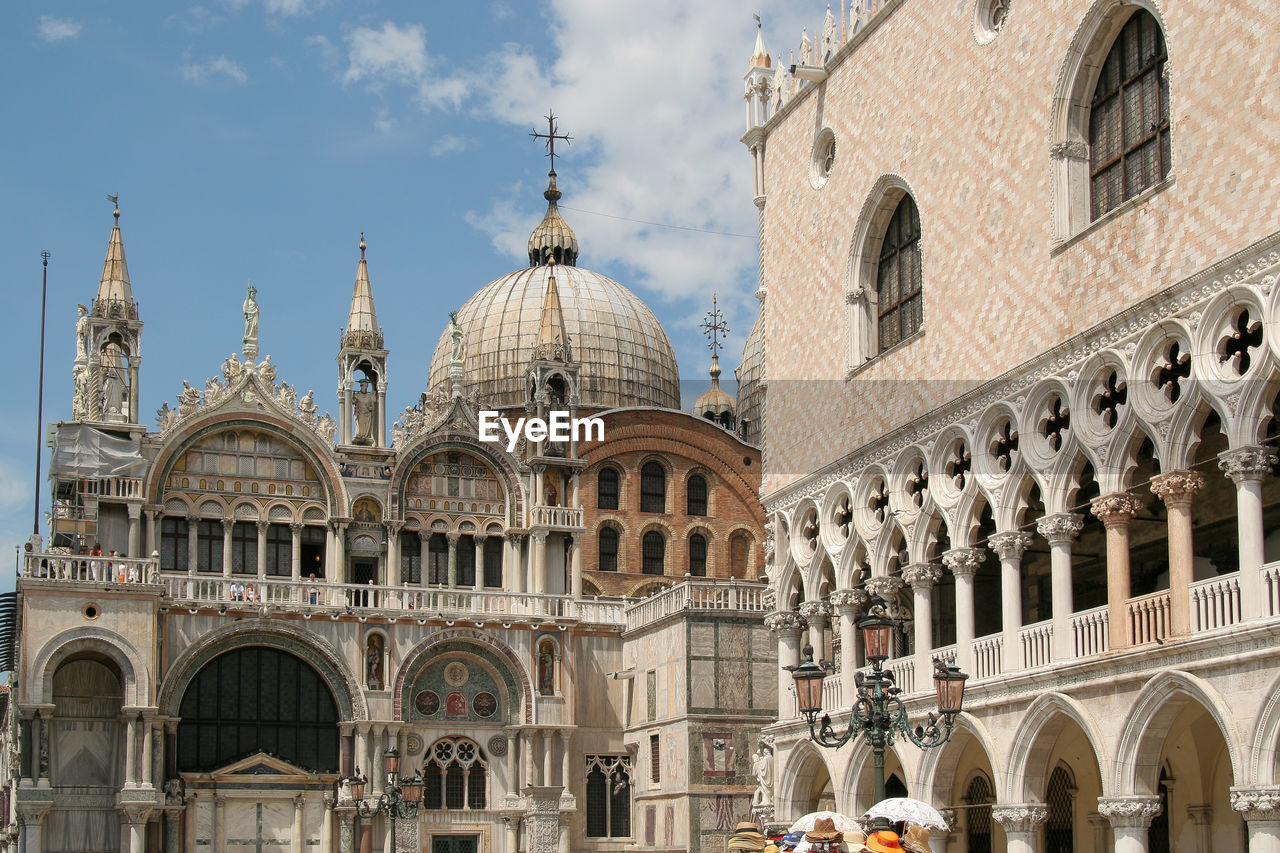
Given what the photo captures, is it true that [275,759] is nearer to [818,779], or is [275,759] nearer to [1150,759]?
[818,779]

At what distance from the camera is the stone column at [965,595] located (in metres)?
23.6

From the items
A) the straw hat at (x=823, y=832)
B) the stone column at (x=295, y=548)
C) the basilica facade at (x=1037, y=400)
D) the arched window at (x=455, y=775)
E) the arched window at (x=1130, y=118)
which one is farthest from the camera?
the stone column at (x=295, y=548)

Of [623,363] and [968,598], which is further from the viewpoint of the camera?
[623,363]

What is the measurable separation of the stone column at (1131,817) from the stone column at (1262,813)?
5.91ft

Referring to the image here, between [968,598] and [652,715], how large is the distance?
43.8ft

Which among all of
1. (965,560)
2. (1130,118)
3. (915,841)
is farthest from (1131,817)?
(1130,118)

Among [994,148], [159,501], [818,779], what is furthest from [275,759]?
[994,148]

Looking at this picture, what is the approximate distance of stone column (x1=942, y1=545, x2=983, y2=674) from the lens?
2359 centimetres

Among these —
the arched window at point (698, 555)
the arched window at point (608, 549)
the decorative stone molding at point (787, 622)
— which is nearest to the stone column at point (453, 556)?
the arched window at point (608, 549)

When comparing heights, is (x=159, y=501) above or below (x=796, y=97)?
below

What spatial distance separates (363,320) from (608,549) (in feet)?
33.9

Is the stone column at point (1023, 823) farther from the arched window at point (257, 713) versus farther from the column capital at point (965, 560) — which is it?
the arched window at point (257, 713)

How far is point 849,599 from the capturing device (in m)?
26.9

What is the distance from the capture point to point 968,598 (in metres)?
23.8
